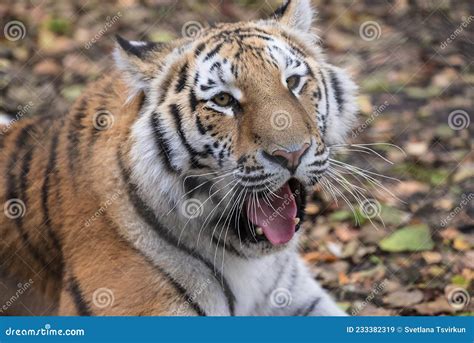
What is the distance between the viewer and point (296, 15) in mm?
3170

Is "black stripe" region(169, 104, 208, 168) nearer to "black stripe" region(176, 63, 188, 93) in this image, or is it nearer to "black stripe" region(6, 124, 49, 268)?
"black stripe" region(176, 63, 188, 93)

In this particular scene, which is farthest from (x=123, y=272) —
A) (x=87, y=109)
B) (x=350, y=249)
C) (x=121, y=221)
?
(x=350, y=249)

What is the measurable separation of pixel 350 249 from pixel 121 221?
1.39m

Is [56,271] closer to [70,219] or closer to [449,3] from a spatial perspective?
[70,219]

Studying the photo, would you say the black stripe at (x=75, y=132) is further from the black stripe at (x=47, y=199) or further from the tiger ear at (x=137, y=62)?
the tiger ear at (x=137, y=62)

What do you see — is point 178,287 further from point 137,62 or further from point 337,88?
point 337,88

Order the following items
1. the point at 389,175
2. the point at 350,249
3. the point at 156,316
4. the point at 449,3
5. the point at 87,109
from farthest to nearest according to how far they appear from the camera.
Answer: the point at 449,3, the point at 389,175, the point at 350,249, the point at 87,109, the point at 156,316

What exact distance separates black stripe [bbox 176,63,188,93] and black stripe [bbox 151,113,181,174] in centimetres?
12

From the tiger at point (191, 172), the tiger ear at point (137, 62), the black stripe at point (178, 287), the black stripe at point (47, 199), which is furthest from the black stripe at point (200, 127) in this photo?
the black stripe at point (47, 199)

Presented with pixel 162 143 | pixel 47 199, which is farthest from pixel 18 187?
pixel 162 143

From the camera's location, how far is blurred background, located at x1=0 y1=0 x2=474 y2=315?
388cm

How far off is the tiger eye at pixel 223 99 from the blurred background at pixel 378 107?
82 centimetres

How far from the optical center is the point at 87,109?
318 centimetres

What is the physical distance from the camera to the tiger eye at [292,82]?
9.56ft
